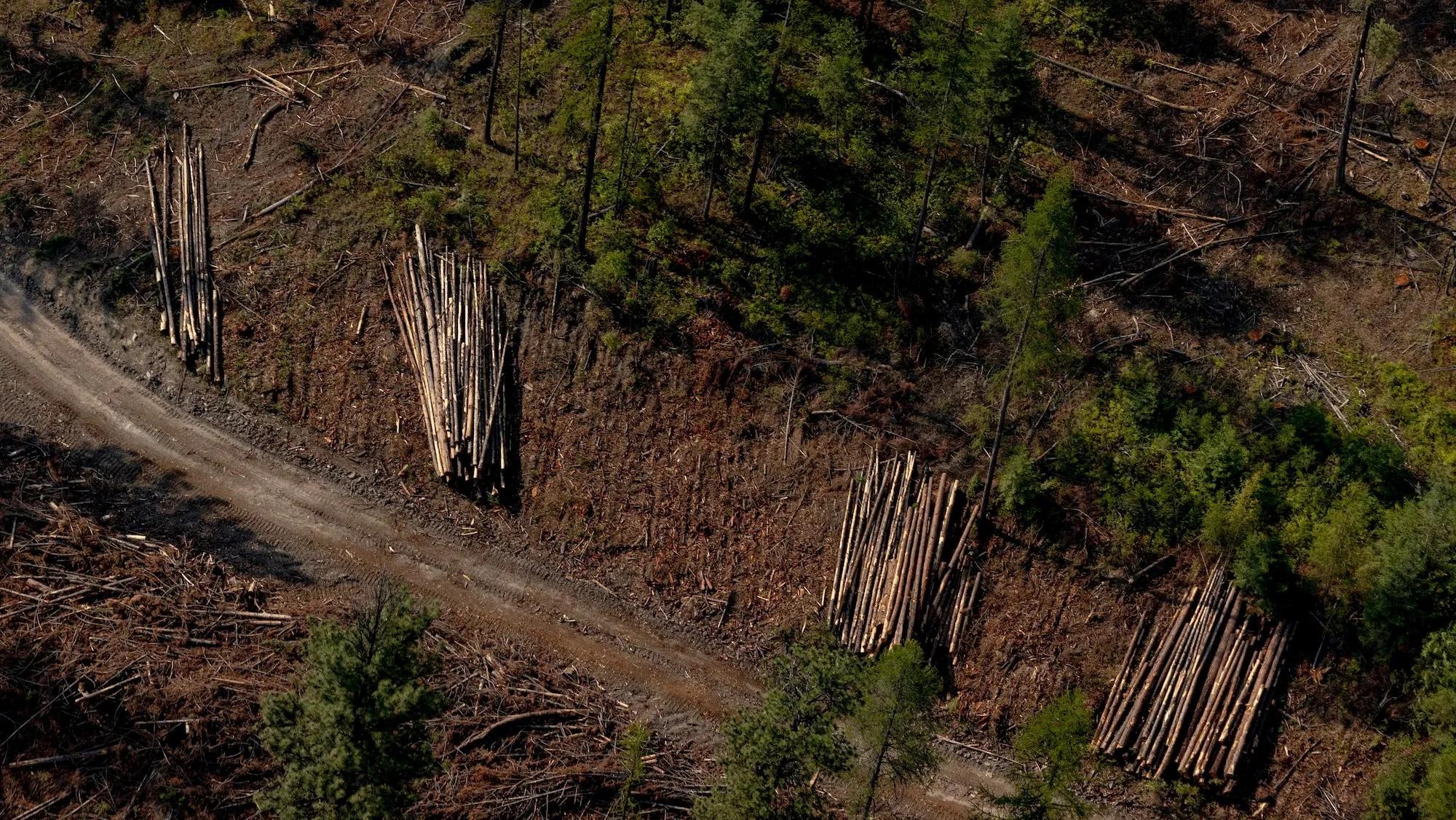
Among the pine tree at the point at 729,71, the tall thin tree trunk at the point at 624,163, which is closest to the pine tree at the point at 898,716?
the pine tree at the point at 729,71

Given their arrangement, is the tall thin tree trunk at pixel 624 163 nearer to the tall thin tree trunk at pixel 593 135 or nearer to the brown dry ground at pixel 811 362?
the tall thin tree trunk at pixel 593 135

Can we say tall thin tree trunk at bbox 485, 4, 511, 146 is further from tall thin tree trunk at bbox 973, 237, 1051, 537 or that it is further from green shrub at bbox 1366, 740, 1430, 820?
green shrub at bbox 1366, 740, 1430, 820

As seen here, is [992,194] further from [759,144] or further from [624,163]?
[624,163]

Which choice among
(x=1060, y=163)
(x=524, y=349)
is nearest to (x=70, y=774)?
(x=524, y=349)

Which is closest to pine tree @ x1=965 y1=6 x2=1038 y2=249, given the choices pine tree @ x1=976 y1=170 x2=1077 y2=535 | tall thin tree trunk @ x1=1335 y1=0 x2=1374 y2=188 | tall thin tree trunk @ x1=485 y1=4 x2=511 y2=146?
pine tree @ x1=976 y1=170 x2=1077 y2=535

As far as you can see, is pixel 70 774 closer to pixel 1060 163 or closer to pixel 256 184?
pixel 256 184

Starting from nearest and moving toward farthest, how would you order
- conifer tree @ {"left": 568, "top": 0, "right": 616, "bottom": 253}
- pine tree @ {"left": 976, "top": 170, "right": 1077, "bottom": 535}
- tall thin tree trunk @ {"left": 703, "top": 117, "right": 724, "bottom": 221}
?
pine tree @ {"left": 976, "top": 170, "right": 1077, "bottom": 535}, conifer tree @ {"left": 568, "top": 0, "right": 616, "bottom": 253}, tall thin tree trunk @ {"left": 703, "top": 117, "right": 724, "bottom": 221}
